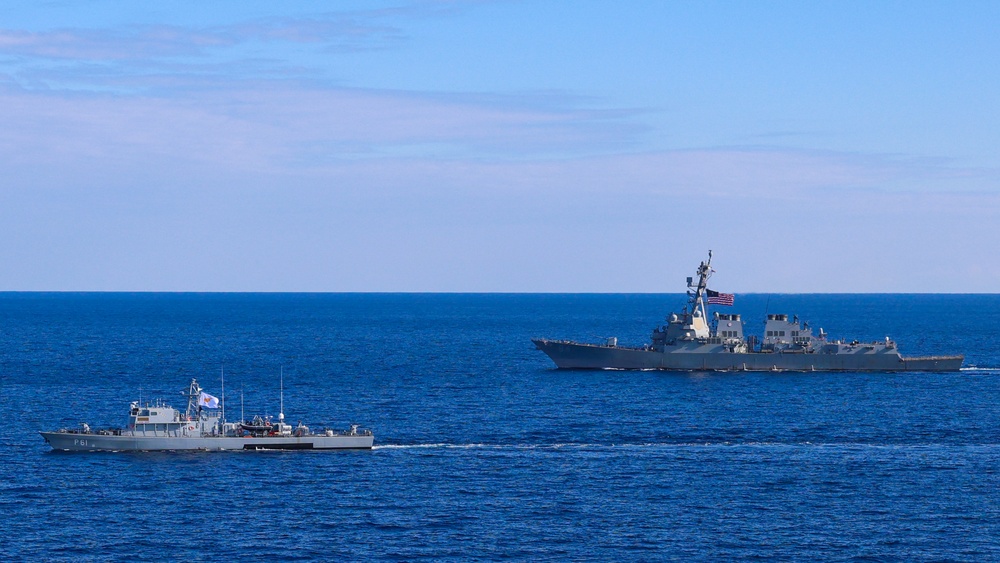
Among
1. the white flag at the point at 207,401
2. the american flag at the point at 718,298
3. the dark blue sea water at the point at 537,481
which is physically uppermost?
the american flag at the point at 718,298

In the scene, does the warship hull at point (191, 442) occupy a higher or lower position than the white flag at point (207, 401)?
lower

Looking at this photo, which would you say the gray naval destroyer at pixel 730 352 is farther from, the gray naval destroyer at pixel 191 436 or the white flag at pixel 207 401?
the white flag at pixel 207 401

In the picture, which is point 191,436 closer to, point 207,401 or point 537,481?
point 207,401

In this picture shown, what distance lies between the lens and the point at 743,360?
554 ft

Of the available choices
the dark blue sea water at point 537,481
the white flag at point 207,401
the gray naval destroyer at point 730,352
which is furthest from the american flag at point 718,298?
the white flag at point 207,401

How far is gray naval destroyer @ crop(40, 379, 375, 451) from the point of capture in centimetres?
9575

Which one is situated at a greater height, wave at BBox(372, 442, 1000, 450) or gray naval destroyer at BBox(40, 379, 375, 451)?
gray naval destroyer at BBox(40, 379, 375, 451)

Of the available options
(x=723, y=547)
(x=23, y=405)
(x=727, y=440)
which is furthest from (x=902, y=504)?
(x=23, y=405)

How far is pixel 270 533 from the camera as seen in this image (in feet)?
233

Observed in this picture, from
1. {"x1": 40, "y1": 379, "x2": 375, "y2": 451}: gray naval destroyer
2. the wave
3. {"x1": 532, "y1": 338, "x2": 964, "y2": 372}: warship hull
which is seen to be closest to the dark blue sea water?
the wave

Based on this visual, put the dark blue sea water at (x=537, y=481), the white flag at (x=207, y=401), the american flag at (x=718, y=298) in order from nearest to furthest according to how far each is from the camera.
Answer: the dark blue sea water at (x=537, y=481)
the white flag at (x=207, y=401)
the american flag at (x=718, y=298)

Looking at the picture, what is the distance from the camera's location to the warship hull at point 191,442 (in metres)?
95.7

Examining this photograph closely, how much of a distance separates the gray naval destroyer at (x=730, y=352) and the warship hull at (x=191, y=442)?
76158 millimetres

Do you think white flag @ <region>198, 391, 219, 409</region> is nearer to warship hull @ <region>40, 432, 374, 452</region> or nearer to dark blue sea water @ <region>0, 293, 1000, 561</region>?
warship hull @ <region>40, 432, 374, 452</region>
